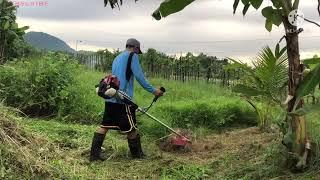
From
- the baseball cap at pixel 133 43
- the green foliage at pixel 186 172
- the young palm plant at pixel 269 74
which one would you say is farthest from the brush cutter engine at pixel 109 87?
the young palm plant at pixel 269 74

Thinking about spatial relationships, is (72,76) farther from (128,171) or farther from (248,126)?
(128,171)

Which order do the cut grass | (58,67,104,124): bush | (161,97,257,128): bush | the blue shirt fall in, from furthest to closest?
(58,67,104,124): bush, (161,97,257,128): bush, the blue shirt, the cut grass

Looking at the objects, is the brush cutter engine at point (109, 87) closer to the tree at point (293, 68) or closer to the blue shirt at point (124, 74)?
the blue shirt at point (124, 74)

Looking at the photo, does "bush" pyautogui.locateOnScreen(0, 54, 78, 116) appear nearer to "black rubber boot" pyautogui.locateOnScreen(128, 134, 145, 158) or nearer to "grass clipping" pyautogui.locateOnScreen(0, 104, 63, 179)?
"black rubber boot" pyautogui.locateOnScreen(128, 134, 145, 158)

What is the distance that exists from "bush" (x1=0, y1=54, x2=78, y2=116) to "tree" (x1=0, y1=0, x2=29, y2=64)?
523cm

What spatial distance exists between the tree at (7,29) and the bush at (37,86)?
206 inches

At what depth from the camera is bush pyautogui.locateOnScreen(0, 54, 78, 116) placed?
36.6 feet

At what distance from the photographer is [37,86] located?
11211mm

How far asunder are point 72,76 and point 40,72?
694 millimetres

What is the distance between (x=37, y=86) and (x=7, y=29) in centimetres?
667

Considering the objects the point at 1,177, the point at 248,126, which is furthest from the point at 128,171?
the point at 248,126

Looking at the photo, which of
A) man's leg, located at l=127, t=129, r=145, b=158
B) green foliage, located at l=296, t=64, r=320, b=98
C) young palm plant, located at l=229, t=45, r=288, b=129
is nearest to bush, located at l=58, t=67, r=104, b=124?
man's leg, located at l=127, t=129, r=145, b=158

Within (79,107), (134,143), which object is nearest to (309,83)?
(134,143)

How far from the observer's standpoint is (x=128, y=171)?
284 inches
